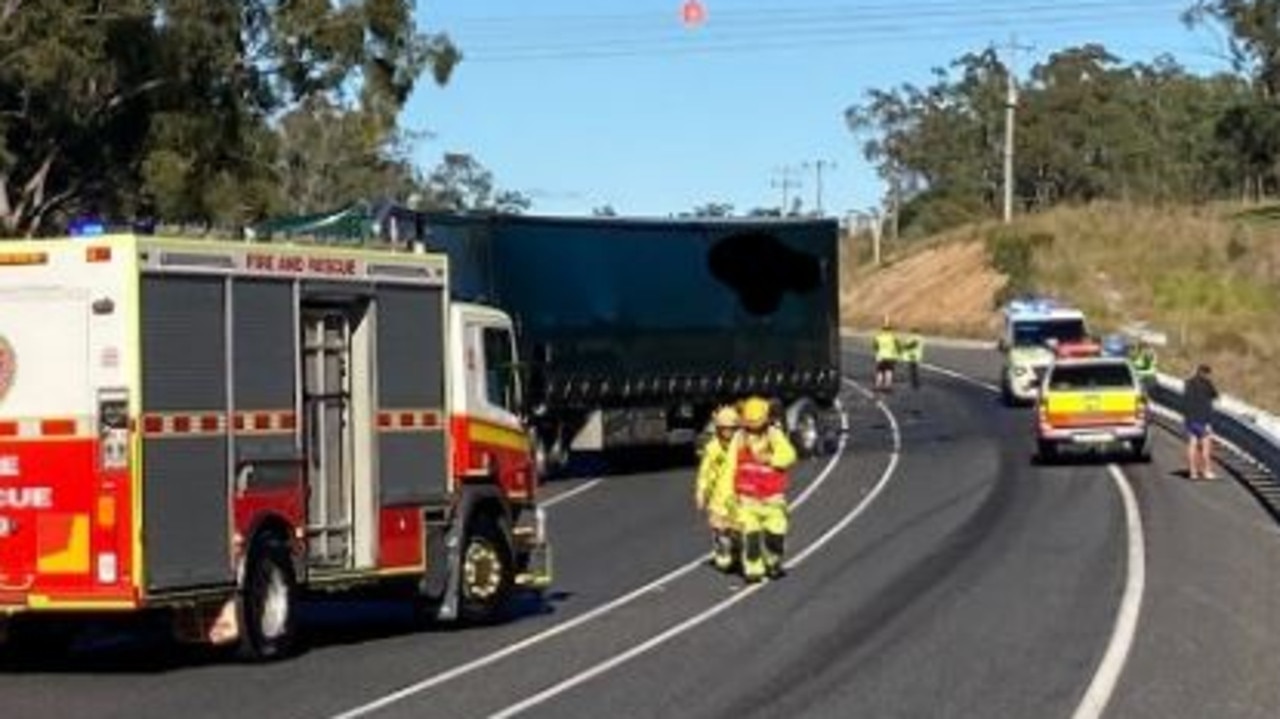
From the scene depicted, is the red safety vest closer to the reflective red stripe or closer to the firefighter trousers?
the firefighter trousers

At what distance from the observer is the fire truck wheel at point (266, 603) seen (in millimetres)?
16531

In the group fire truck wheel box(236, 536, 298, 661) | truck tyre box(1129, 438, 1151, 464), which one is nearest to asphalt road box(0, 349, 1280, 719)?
fire truck wheel box(236, 536, 298, 661)

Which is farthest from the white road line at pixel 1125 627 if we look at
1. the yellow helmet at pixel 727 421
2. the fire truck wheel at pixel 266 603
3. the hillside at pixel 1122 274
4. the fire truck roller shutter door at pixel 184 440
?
the hillside at pixel 1122 274

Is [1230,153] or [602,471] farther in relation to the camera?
[1230,153]

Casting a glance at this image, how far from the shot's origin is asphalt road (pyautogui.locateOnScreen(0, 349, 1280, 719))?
46.9ft

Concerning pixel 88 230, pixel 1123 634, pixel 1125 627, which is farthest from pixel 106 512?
pixel 1125 627

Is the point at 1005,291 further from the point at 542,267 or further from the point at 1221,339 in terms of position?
the point at 542,267

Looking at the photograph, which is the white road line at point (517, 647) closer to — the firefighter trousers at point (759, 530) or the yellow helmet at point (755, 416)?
the firefighter trousers at point (759, 530)

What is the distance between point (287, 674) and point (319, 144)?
248ft

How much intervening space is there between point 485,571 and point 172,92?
31853 millimetres

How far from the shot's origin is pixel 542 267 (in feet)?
117

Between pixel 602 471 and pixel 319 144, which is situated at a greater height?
pixel 319 144

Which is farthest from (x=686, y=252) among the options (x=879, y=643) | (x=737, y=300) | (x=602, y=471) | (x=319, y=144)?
(x=319, y=144)

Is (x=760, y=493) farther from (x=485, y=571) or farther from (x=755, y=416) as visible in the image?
(x=485, y=571)
